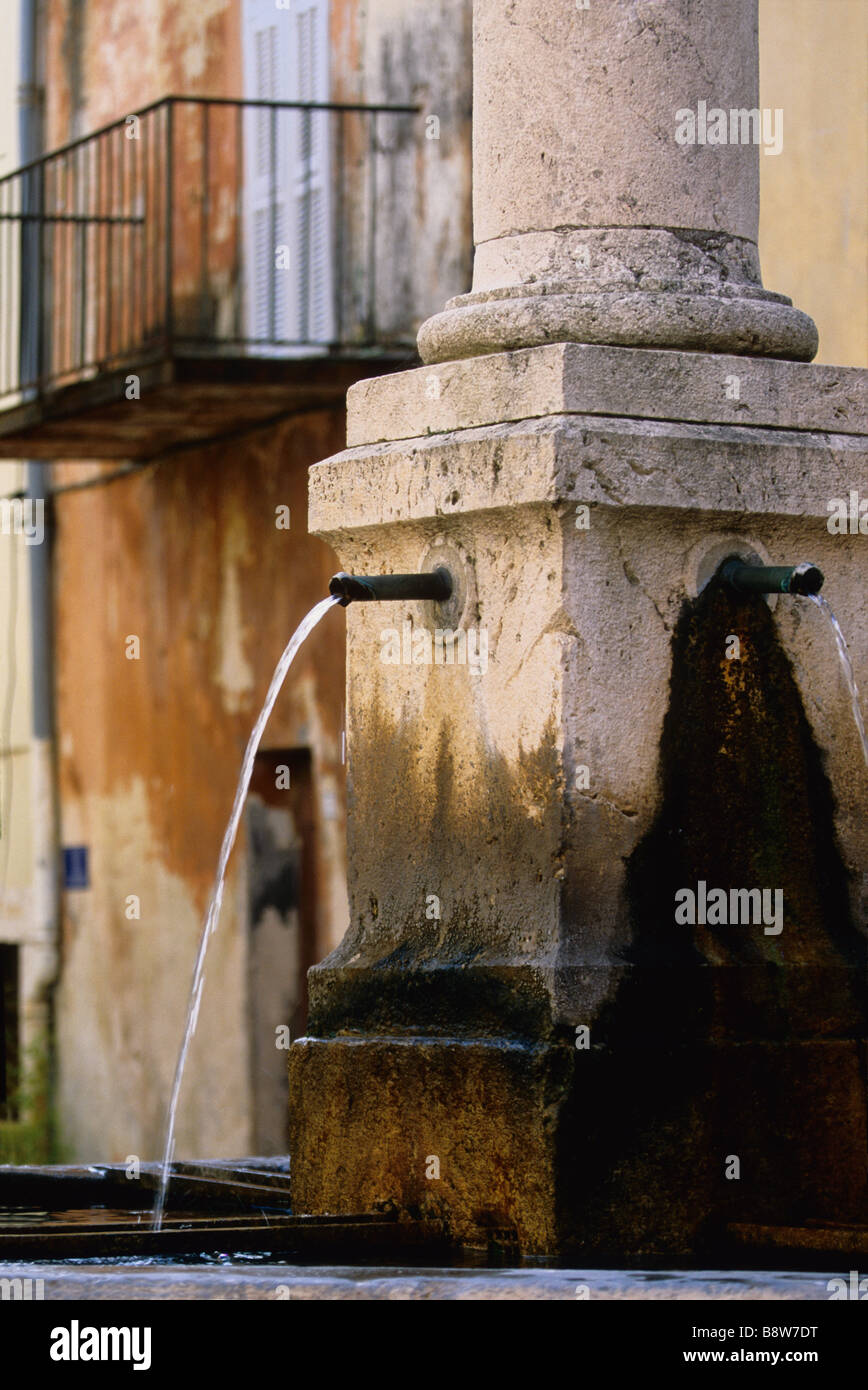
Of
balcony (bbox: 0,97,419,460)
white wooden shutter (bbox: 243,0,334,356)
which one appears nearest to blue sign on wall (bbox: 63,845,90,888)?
balcony (bbox: 0,97,419,460)

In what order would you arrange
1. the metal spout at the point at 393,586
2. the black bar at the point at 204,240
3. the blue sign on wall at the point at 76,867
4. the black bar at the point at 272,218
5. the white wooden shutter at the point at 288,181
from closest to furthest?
the metal spout at the point at 393,586 → the black bar at the point at 272,218 → the white wooden shutter at the point at 288,181 → the black bar at the point at 204,240 → the blue sign on wall at the point at 76,867

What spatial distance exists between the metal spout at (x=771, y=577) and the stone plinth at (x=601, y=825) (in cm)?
4

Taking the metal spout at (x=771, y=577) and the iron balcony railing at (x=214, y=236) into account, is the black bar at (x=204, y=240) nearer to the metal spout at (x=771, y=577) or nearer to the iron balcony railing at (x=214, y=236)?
the iron balcony railing at (x=214, y=236)

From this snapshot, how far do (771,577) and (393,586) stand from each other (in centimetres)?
68

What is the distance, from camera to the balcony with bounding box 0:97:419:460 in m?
12.1

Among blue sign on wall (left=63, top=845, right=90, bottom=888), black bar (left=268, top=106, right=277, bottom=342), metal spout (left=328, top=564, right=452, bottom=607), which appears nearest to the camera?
metal spout (left=328, top=564, right=452, bottom=607)

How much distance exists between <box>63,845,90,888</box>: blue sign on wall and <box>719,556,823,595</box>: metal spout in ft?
34.1

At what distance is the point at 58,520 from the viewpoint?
15.7m

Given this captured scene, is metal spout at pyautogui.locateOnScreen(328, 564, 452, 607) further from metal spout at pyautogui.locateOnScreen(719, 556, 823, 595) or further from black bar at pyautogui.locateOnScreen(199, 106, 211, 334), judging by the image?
black bar at pyautogui.locateOnScreen(199, 106, 211, 334)

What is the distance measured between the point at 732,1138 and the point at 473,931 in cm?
59

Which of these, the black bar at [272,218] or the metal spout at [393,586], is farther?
the black bar at [272,218]

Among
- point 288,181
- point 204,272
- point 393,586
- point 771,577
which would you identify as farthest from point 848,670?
point 204,272

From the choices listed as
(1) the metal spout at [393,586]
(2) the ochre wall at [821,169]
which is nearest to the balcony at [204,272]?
(2) the ochre wall at [821,169]

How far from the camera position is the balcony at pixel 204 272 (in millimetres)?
12055
